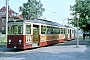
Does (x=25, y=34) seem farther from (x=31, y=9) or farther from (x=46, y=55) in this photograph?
(x=31, y=9)

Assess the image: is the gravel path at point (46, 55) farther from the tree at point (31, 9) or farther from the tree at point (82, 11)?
the tree at point (31, 9)

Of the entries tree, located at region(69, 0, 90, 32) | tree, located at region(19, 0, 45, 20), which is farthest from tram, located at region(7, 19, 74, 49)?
tree, located at region(19, 0, 45, 20)

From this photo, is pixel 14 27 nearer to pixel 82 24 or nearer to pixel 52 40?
pixel 52 40

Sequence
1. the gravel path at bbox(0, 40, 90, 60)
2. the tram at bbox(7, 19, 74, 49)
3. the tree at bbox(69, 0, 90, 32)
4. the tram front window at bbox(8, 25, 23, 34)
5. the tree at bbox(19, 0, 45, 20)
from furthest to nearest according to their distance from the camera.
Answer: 1. the tree at bbox(19, 0, 45, 20)
2. the tree at bbox(69, 0, 90, 32)
3. the tram front window at bbox(8, 25, 23, 34)
4. the tram at bbox(7, 19, 74, 49)
5. the gravel path at bbox(0, 40, 90, 60)

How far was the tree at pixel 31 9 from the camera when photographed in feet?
270

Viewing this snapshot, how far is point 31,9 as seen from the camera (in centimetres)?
8331

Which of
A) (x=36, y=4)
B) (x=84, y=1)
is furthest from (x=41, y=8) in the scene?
(x=84, y=1)

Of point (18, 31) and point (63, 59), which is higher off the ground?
point (18, 31)

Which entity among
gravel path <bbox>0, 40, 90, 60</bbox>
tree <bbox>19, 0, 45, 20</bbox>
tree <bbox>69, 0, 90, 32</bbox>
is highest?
tree <bbox>19, 0, 45, 20</bbox>

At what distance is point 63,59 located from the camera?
13555 millimetres

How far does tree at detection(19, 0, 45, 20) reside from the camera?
82.3m

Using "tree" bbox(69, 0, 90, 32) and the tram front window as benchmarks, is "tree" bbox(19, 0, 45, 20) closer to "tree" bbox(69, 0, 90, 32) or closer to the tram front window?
"tree" bbox(69, 0, 90, 32)

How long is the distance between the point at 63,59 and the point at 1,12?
70158 millimetres

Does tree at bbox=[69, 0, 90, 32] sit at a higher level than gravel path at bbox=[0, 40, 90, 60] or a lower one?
higher
